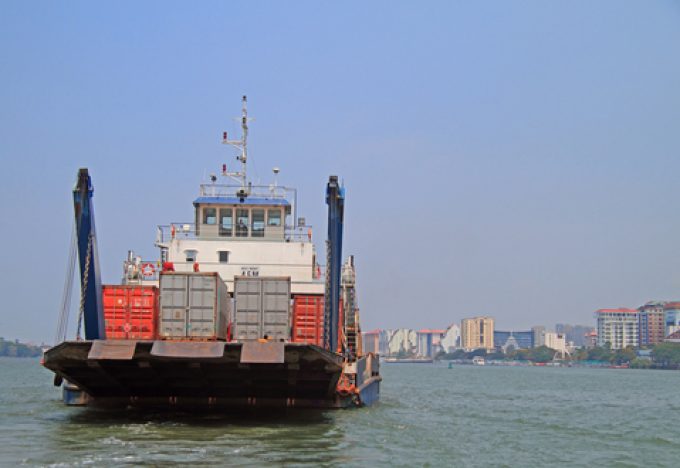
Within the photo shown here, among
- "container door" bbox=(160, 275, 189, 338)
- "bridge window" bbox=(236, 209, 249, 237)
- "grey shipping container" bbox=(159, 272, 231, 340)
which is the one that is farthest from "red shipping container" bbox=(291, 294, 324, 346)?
"bridge window" bbox=(236, 209, 249, 237)

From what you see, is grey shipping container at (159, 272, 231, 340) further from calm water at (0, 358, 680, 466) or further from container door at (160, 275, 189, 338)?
calm water at (0, 358, 680, 466)

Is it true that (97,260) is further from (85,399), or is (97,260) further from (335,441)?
(335,441)

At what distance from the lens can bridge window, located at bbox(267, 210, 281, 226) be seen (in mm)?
32906

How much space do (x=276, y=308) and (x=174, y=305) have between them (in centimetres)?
262

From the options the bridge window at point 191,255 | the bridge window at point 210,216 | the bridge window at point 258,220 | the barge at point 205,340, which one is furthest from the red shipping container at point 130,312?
the bridge window at point 258,220

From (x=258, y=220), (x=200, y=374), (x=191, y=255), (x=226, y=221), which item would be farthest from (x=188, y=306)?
(x=258, y=220)

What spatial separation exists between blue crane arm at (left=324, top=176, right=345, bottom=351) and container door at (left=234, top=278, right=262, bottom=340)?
1.85m

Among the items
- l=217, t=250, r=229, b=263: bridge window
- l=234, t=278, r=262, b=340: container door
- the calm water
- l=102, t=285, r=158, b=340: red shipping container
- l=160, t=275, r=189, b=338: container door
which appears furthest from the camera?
l=217, t=250, r=229, b=263: bridge window

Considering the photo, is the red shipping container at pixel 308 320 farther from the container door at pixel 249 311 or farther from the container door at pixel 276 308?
the container door at pixel 249 311

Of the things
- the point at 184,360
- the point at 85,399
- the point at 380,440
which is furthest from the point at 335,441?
the point at 85,399

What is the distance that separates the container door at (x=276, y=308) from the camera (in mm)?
24266

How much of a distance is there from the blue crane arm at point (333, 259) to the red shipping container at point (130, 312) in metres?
4.62

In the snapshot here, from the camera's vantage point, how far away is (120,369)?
2398 cm

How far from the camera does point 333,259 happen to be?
25797 mm
